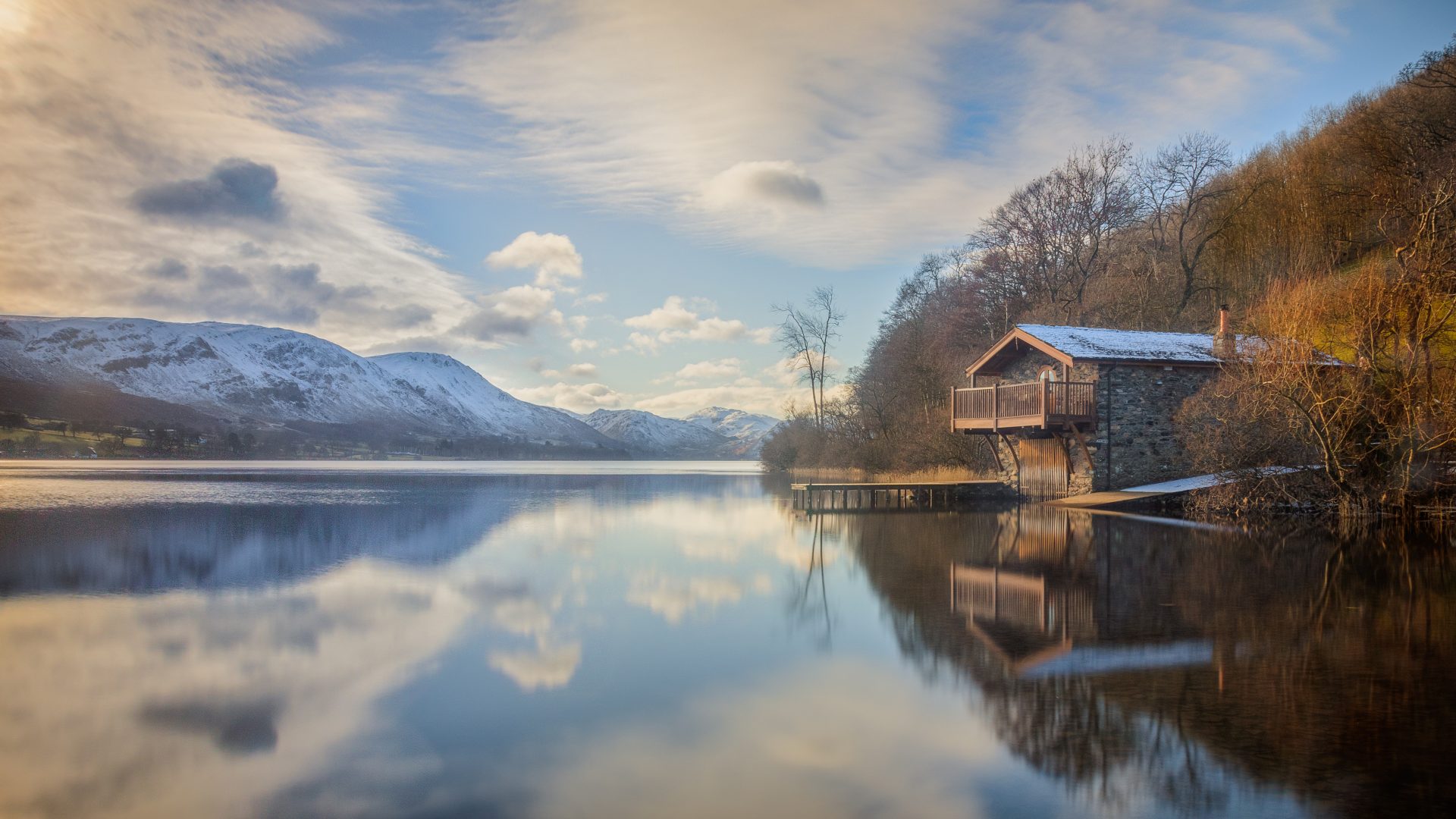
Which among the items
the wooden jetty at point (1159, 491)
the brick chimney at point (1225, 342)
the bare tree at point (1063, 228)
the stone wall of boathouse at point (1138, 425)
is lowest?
the wooden jetty at point (1159, 491)

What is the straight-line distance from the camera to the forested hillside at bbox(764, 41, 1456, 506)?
24.1 meters

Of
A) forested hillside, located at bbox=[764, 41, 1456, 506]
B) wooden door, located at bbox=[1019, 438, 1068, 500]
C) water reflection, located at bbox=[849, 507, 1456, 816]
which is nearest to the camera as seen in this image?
water reflection, located at bbox=[849, 507, 1456, 816]

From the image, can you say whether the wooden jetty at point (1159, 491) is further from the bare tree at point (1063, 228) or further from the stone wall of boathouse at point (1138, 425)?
the bare tree at point (1063, 228)

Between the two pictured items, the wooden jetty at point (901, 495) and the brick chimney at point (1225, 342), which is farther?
the wooden jetty at point (901, 495)

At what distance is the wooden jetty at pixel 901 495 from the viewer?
103 feet

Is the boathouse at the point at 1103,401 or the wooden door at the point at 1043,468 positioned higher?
the boathouse at the point at 1103,401

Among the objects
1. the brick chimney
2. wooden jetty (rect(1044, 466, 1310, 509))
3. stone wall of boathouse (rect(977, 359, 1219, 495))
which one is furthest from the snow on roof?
wooden jetty (rect(1044, 466, 1310, 509))

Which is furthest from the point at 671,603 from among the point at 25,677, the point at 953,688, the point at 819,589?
the point at 25,677

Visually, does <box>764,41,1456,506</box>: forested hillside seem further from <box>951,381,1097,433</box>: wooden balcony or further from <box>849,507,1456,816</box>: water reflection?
<box>849,507,1456,816</box>: water reflection

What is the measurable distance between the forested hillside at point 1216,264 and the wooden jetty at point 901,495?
12.9 feet

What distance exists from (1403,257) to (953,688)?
70.2 ft

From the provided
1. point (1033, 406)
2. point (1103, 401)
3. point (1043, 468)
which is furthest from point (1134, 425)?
point (1043, 468)

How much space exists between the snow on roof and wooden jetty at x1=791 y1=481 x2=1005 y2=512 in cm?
640

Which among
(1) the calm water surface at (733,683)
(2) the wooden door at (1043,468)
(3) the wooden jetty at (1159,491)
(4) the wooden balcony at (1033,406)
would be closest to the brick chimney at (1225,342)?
(3) the wooden jetty at (1159,491)
